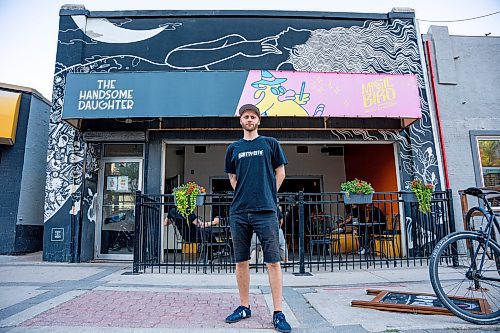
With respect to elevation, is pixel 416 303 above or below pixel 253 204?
below

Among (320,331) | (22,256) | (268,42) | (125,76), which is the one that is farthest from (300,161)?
(320,331)

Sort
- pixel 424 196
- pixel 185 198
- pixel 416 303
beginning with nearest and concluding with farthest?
pixel 416 303, pixel 185 198, pixel 424 196

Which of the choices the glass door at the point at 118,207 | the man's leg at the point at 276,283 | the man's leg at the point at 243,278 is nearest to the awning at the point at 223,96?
the glass door at the point at 118,207

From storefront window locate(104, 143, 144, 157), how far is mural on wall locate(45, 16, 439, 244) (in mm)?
354

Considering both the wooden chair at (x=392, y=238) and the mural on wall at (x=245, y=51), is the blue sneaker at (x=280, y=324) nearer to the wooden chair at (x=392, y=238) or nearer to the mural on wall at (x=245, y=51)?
the wooden chair at (x=392, y=238)

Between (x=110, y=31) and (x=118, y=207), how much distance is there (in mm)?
4004

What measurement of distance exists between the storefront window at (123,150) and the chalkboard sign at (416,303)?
19.1 feet

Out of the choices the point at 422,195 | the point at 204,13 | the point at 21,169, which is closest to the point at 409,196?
the point at 422,195

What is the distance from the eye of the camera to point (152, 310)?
329 centimetres

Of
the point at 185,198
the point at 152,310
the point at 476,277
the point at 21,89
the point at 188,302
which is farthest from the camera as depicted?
the point at 21,89

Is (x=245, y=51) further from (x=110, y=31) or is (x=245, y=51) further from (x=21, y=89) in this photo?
(x=21, y=89)

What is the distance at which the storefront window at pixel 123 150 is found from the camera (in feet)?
25.7

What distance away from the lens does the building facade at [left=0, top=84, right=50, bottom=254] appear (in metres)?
8.18

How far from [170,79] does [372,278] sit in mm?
4945
